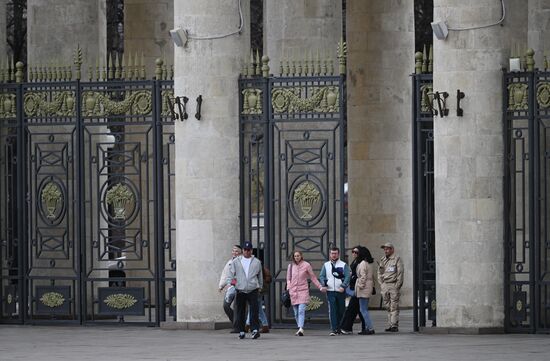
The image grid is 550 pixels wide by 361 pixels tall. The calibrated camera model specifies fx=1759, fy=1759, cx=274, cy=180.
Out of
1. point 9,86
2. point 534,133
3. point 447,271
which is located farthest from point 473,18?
point 9,86

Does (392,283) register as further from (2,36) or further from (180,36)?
(2,36)

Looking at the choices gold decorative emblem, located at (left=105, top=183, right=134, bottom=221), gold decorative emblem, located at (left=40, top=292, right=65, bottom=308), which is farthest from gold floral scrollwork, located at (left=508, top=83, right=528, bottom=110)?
gold decorative emblem, located at (left=40, top=292, right=65, bottom=308)

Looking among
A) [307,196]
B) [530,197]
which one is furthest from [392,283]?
[530,197]

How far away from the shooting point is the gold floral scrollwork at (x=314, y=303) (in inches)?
1184

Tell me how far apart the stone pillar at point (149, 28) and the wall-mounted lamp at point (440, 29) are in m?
11.2

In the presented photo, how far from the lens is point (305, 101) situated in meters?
29.9

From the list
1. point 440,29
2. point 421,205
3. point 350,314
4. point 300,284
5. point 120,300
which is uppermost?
point 440,29

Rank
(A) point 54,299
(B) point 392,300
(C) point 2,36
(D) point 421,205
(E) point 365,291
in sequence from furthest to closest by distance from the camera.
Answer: (C) point 2,36 < (A) point 54,299 < (B) point 392,300 < (D) point 421,205 < (E) point 365,291

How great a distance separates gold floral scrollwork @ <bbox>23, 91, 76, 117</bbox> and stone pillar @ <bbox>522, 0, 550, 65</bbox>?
27.7 feet

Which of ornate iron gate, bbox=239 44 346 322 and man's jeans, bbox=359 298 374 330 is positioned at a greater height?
ornate iron gate, bbox=239 44 346 322

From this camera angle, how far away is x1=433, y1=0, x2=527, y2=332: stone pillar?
28.3 meters

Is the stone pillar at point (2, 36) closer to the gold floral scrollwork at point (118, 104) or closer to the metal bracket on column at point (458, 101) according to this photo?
the gold floral scrollwork at point (118, 104)

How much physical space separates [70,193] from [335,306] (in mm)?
5928

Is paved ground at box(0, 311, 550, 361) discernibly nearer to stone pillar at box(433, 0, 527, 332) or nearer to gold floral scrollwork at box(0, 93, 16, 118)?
stone pillar at box(433, 0, 527, 332)
